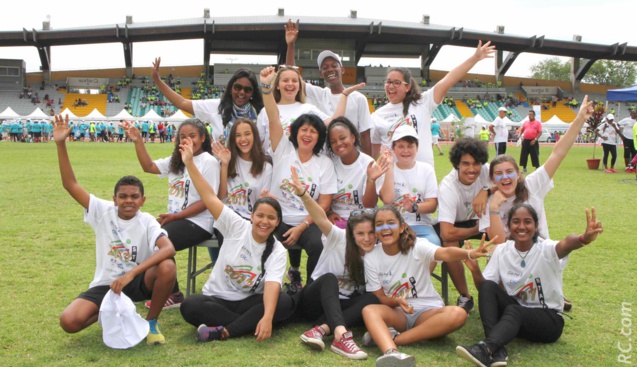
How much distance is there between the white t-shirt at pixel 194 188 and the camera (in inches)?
199

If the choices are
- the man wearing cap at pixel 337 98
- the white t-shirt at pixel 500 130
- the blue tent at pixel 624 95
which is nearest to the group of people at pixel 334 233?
the man wearing cap at pixel 337 98

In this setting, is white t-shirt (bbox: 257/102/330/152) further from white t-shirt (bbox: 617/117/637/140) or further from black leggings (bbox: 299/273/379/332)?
white t-shirt (bbox: 617/117/637/140)

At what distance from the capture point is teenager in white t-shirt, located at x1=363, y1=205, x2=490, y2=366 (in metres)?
4.07

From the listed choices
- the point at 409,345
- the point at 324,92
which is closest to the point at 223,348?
the point at 409,345

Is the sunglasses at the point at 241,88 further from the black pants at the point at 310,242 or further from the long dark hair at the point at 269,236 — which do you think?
the long dark hair at the point at 269,236

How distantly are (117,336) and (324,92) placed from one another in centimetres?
329

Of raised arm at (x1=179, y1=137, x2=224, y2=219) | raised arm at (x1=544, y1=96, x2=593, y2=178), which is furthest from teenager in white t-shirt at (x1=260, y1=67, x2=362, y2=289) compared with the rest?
raised arm at (x1=544, y1=96, x2=593, y2=178)

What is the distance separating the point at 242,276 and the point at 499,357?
193 cm

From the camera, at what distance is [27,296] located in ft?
16.7

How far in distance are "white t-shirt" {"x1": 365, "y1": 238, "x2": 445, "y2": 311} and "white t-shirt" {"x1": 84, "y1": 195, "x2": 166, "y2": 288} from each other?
170 centimetres

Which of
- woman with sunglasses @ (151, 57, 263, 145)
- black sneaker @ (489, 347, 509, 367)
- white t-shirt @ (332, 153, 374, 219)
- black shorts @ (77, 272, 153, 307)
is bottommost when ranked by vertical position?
black sneaker @ (489, 347, 509, 367)

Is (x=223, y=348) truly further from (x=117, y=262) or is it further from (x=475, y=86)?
(x=475, y=86)

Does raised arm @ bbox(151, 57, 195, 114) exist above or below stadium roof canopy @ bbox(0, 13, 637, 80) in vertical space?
below

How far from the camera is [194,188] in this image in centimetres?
513
